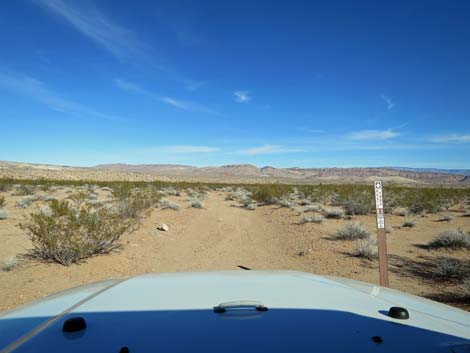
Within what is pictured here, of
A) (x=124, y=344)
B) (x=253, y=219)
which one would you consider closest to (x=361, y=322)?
(x=124, y=344)

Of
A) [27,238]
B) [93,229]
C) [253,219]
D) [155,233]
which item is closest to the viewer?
[93,229]

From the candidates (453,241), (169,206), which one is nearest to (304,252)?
(453,241)

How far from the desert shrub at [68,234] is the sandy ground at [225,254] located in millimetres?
296

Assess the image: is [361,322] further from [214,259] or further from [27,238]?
[27,238]

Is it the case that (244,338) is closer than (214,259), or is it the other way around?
(244,338)

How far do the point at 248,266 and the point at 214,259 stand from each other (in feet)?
3.76

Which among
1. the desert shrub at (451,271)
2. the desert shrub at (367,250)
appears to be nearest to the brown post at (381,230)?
the desert shrub at (451,271)

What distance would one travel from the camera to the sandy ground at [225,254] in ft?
23.5

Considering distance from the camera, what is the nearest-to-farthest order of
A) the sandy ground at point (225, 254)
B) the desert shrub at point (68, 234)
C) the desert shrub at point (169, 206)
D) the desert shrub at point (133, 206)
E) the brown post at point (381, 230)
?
the brown post at point (381, 230) → the sandy ground at point (225, 254) → the desert shrub at point (68, 234) → the desert shrub at point (133, 206) → the desert shrub at point (169, 206)

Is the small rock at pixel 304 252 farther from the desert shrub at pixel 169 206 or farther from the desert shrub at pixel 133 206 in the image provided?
the desert shrub at pixel 169 206

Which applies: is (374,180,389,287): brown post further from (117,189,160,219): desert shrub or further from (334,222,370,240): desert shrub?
(117,189,160,219): desert shrub

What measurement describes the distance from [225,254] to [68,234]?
4203mm

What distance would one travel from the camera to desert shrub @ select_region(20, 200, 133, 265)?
8.36 metres

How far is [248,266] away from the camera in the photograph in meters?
8.69
